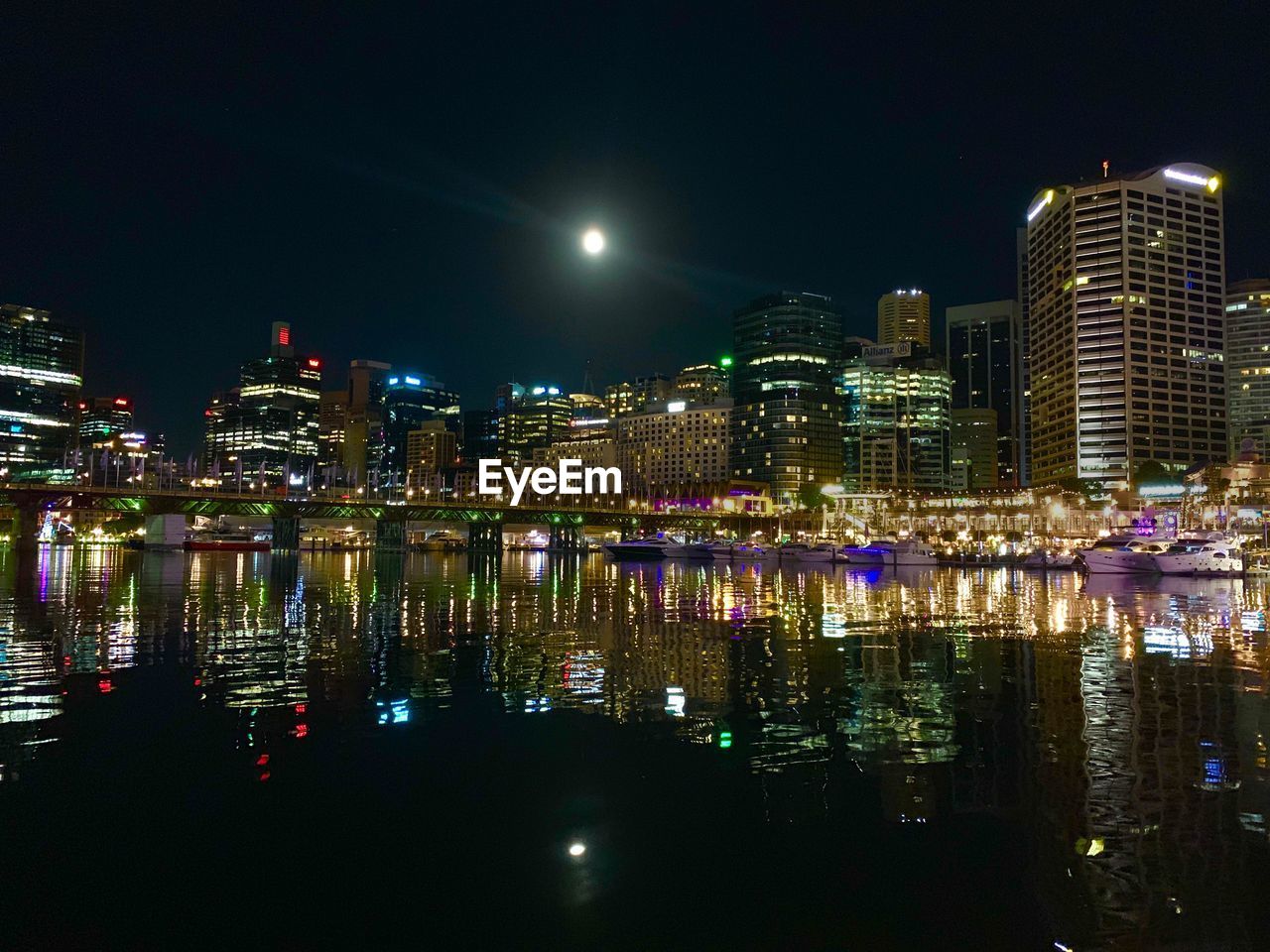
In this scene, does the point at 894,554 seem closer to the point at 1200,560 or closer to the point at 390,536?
the point at 1200,560

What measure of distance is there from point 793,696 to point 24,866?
45.1ft

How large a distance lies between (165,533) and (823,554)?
355 feet

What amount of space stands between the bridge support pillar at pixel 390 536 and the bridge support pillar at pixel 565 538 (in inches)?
1204

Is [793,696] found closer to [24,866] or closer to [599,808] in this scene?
[599,808]

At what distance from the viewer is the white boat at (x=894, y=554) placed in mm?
112750

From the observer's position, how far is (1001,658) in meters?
25.2

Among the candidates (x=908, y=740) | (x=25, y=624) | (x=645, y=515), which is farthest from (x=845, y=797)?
(x=645, y=515)

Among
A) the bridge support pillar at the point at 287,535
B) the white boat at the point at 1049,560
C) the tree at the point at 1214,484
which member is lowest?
the white boat at the point at 1049,560

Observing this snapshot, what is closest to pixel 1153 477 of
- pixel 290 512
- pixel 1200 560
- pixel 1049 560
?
pixel 1049 560

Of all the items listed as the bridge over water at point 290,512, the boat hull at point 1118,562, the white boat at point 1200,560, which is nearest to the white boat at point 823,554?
the boat hull at point 1118,562

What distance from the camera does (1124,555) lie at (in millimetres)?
86188

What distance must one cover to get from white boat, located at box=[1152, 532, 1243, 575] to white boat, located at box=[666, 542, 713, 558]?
68553 mm

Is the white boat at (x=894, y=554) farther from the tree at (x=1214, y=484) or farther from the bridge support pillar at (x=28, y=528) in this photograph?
the bridge support pillar at (x=28, y=528)

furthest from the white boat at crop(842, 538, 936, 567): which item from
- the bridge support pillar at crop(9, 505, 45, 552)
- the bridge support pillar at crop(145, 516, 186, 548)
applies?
the bridge support pillar at crop(9, 505, 45, 552)
